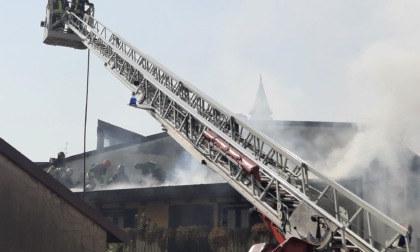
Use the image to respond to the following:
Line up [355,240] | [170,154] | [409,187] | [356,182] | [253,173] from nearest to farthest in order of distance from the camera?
[355,240]
[253,173]
[356,182]
[409,187]
[170,154]

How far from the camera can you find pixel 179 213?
2147 centimetres

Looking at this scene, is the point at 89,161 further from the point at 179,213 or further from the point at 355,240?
the point at 355,240

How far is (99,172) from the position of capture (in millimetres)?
30922

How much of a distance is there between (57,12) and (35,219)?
44.8 feet

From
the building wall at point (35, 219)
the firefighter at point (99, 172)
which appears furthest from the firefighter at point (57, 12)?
the building wall at point (35, 219)

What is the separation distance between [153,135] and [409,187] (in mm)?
13232

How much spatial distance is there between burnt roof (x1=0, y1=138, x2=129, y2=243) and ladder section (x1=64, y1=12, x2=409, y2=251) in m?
2.75

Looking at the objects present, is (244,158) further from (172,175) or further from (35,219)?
(172,175)

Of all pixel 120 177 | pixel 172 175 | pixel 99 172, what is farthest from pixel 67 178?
pixel 172 175

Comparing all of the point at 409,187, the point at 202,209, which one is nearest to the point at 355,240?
the point at 202,209

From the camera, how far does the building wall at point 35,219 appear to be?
11125 millimetres

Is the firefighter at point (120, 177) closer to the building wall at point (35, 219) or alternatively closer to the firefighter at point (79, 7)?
the firefighter at point (79, 7)

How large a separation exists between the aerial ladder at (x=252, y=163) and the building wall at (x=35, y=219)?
343 cm

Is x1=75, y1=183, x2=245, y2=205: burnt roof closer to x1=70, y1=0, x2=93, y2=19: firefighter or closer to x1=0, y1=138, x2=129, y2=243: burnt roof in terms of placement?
x1=70, y1=0, x2=93, y2=19: firefighter
